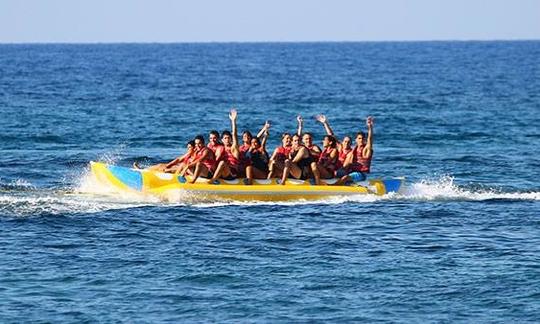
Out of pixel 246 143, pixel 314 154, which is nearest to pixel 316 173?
pixel 314 154

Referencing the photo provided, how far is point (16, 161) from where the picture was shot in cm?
2720

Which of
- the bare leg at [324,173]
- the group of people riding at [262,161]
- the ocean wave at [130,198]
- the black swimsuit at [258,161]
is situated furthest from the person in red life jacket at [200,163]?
the bare leg at [324,173]

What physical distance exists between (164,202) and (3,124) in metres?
17.1

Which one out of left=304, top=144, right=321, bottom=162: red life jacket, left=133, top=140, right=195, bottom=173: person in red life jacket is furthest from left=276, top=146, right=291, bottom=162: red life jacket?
left=133, top=140, right=195, bottom=173: person in red life jacket

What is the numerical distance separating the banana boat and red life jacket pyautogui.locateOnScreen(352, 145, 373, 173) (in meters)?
0.40

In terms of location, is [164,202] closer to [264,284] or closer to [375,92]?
[264,284]

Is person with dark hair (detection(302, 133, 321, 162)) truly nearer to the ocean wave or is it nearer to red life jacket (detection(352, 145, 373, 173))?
red life jacket (detection(352, 145, 373, 173))

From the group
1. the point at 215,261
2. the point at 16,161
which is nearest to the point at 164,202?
the point at 215,261

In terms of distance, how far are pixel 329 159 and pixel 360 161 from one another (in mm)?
684

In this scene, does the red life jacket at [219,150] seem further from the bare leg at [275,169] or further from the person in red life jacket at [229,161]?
the bare leg at [275,169]

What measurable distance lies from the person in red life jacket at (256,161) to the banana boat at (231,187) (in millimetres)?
151

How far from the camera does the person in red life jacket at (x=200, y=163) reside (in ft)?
68.1

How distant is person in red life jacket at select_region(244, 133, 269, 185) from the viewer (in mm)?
21109

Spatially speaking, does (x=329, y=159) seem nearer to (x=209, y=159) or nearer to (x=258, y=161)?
(x=258, y=161)
